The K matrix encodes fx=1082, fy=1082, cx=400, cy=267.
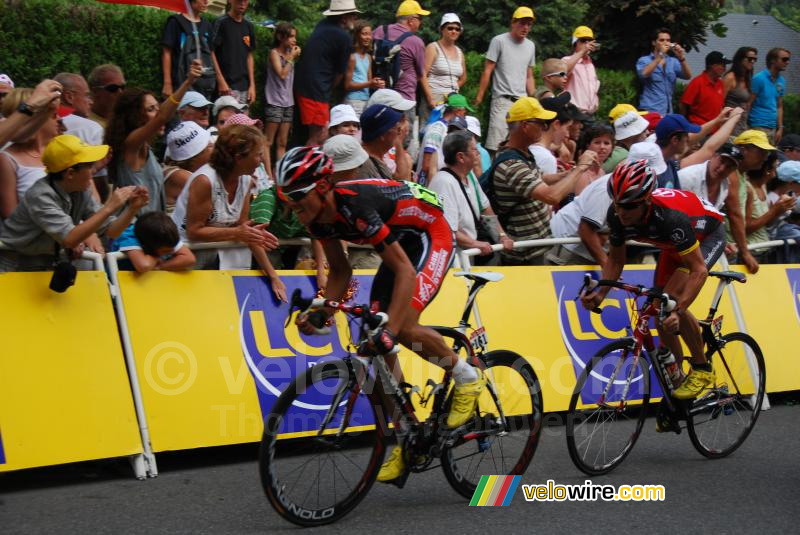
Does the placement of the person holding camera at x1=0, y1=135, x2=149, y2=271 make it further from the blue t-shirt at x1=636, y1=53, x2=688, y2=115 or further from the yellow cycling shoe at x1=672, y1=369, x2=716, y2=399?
the blue t-shirt at x1=636, y1=53, x2=688, y2=115

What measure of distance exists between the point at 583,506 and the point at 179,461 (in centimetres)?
265

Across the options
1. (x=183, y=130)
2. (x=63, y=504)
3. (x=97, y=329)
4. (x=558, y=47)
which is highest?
(x=183, y=130)

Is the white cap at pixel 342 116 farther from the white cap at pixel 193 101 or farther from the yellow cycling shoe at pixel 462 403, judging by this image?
the yellow cycling shoe at pixel 462 403

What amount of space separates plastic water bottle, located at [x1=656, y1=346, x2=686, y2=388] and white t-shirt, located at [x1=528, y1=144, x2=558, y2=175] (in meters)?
2.78

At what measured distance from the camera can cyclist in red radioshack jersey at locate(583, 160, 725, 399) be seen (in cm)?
709

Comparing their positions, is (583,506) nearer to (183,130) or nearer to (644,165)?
(644,165)

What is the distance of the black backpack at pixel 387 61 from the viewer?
38.3 ft

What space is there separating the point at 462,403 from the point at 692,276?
2115 millimetres

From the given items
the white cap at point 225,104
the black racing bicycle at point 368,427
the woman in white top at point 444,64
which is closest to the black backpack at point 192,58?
the white cap at point 225,104

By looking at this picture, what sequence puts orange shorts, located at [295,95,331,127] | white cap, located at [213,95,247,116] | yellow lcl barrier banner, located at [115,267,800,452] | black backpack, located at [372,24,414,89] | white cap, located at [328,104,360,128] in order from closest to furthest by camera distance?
yellow lcl barrier banner, located at [115,267,800,452], white cap, located at [328,104,360,128], white cap, located at [213,95,247,116], orange shorts, located at [295,95,331,127], black backpack, located at [372,24,414,89]

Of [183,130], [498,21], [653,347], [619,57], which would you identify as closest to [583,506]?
[653,347]

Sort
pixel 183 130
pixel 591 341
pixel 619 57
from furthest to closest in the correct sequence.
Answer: pixel 619 57 < pixel 591 341 < pixel 183 130

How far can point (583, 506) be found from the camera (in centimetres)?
629

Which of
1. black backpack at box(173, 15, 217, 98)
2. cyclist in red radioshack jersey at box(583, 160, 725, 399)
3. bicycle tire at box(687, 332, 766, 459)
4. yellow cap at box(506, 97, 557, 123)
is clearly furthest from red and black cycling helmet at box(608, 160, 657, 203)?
black backpack at box(173, 15, 217, 98)
